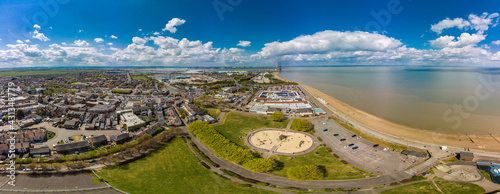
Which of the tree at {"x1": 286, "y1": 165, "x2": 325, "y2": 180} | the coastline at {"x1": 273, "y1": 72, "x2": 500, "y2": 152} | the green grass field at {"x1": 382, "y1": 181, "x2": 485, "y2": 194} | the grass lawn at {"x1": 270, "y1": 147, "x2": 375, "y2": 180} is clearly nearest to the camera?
the green grass field at {"x1": 382, "y1": 181, "x2": 485, "y2": 194}

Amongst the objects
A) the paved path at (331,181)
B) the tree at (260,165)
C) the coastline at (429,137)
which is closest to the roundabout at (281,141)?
the tree at (260,165)

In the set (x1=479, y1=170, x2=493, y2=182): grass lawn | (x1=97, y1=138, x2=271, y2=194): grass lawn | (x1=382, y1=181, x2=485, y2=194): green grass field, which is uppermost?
(x1=479, y1=170, x2=493, y2=182): grass lawn

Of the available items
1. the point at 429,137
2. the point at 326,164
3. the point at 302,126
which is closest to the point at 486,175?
the point at 429,137

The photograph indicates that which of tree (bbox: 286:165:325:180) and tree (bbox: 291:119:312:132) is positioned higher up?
tree (bbox: 291:119:312:132)

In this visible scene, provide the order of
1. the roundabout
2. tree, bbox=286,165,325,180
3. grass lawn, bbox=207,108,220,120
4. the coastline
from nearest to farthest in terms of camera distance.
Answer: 1. tree, bbox=286,165,325,180
2. the roundabout
3. the coastline
4. grass lawn, bbox=207,108,220,120

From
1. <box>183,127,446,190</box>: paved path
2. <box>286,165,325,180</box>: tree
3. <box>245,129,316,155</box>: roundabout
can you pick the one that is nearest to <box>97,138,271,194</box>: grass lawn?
<box>183,127,446,190</box>: paved path

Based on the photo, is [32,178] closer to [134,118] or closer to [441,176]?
[134,118]

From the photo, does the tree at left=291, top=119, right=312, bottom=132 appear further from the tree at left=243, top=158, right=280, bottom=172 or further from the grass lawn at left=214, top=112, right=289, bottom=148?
the tree at left=243, top=158, right=280, bottom=172

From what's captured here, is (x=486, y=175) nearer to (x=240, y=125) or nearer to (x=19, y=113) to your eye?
(x=240, y=125)
